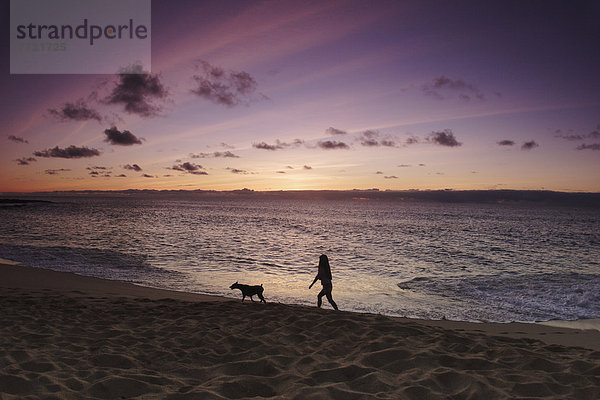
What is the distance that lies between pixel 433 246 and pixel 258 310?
88.8ft

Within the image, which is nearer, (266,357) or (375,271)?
(266,357)

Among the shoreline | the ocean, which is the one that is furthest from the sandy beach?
the ocean

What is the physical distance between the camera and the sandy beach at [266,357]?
15.1ft

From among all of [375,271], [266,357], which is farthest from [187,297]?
[375,271]

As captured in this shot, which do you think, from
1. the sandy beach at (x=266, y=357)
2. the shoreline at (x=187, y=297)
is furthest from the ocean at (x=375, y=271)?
the sandy beach at (x=266, y=357)

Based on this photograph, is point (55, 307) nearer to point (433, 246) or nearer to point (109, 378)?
point (109, 378)

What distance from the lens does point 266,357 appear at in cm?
582

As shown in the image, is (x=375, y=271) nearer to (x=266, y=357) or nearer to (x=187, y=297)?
(x=187, y=297)

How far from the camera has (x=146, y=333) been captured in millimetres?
7211

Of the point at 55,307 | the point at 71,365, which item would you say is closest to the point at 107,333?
the point at 71,365

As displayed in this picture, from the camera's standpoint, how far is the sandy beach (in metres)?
4.61

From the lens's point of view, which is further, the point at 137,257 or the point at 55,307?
the point at 137,257

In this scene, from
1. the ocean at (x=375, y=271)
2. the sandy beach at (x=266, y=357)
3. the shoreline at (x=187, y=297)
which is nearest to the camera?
the sandy beach at (x=266, y=357)

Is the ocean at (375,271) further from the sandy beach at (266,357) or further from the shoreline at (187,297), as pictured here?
the sandy beach at (266,357)
